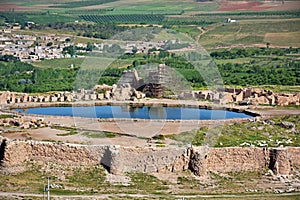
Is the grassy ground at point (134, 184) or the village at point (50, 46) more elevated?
the village at point (50, 46)

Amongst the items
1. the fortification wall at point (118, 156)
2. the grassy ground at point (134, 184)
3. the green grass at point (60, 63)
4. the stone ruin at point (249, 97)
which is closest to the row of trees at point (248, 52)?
the green grass at point (60, 63)

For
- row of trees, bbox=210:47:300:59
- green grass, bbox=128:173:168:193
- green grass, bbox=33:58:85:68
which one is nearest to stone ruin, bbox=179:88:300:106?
green grass, bbox=128:173:168:193

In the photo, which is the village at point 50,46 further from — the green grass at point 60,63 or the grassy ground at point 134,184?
the grassy ground at point 134,184

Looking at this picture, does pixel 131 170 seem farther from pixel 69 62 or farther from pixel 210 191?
pixel 69 62

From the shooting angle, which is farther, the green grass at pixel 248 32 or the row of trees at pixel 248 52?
the green grass at pixel 248 32

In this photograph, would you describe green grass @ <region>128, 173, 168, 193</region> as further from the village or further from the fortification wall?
the village

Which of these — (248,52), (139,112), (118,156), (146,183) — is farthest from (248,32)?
(146,183)

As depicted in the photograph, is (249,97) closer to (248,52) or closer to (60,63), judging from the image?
(60,63)

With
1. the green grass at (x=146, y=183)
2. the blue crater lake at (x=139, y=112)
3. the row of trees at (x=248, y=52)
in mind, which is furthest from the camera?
the row of trees at (x=248, y=52)

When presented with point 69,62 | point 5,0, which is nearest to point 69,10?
point 5,0

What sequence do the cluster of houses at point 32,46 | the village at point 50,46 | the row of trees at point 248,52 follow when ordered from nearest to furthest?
the village at point 50,46 < the cluster of houses at point 32,46 < the row of trees at point 248,52
